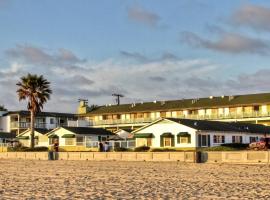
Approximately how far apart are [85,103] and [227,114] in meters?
33.6

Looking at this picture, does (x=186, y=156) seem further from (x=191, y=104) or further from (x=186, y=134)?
(x=191, y=104)

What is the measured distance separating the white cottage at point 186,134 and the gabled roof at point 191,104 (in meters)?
19.8

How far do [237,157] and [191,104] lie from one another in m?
55.6

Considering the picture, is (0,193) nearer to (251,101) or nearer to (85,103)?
(251,101)

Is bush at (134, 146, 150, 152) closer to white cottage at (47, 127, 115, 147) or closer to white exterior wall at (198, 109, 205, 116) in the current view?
white cottage at (47, 127, 115, 147)

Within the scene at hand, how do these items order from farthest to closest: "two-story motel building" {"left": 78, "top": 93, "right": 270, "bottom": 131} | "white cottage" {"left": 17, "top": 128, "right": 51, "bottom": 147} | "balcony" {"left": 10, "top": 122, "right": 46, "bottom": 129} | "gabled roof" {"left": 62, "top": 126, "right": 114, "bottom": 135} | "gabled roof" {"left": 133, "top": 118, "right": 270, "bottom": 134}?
"balcony" {"left": 10, "top": 122, "right": 46, "bottom": 129}, "two-story motel building" {"left": 78, "top": 93, "right": 270, "bottom": 131}, "white cottage" {"left": 17, "top": 128, "right": 51, "bottom": 147}, "gabled roof" {"left": 62, "top": 126, "right": 114, "bottom": 135}, "gabled roof" {"left": 133, "top": 118, "right": 270, "bottom": 134}

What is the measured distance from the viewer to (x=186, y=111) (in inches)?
3684

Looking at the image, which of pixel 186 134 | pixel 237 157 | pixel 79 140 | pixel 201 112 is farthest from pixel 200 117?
pixel 237 157

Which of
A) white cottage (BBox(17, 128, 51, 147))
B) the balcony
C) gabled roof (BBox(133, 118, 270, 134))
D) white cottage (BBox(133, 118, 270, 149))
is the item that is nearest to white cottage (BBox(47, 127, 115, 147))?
white cottage (BBox(17, 128, 51, 147))

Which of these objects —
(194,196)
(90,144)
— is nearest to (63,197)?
(194,196)

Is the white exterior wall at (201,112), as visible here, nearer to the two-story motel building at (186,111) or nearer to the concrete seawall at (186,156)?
the two-story motel building at (186,111)

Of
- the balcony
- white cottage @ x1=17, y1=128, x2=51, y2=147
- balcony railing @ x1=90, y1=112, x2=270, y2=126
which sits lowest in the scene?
white cottage @ x1=17, y1=128, x2=51, y2=147

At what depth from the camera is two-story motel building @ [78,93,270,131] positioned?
287ft

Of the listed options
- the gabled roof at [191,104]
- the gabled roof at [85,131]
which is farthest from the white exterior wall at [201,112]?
the gabled roof at [85,131]
